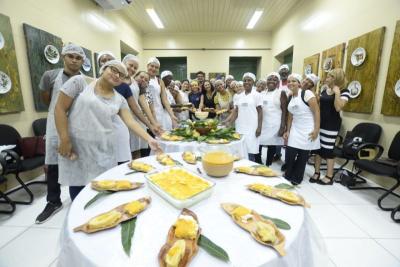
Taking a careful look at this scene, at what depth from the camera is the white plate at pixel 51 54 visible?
9.45ft

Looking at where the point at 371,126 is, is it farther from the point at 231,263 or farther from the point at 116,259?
the point at 116,259

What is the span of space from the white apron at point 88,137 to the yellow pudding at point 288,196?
3.76 feet

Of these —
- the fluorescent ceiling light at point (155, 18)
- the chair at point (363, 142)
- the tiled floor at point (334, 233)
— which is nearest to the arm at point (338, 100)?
the chair at point (363, 142)

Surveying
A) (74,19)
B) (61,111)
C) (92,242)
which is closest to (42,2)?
(74,19)

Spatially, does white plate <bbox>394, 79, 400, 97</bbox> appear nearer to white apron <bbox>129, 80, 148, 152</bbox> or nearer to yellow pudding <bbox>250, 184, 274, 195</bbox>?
yellow pudding <bbox>250, 184, 274, 195</bbox>

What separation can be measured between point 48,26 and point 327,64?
15.0ft

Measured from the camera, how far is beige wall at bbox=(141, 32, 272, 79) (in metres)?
7.35

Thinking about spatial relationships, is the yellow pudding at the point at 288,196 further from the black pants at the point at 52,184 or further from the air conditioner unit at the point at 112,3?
the air conditioner unit at the point at 112,3

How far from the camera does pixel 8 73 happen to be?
236 cm

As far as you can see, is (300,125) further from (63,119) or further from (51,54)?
(51,54)

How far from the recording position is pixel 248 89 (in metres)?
2.70

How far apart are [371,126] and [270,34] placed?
5.74 m

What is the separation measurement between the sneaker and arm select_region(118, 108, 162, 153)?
1.24m

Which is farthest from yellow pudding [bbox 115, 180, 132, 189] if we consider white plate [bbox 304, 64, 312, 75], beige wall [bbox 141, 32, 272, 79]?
beige wall [bbox 141, 32, 272, 79]
